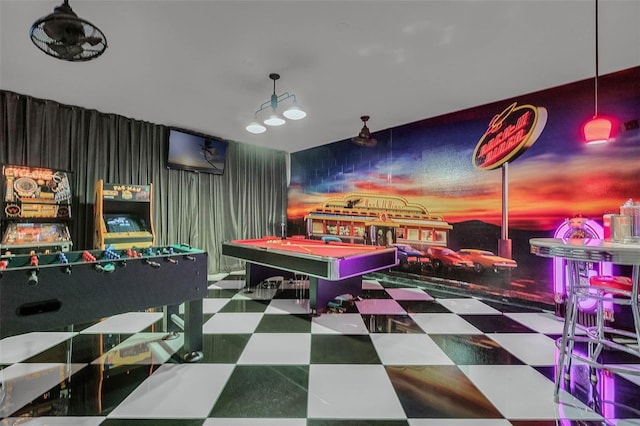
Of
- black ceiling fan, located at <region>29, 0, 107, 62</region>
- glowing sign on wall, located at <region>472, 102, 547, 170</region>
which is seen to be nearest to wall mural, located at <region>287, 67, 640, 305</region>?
glowing sign on wall, located at <region>472, 102, 547, 170</region>

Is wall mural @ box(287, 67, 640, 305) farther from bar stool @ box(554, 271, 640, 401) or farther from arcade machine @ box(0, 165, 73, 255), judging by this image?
arcade machine @ box(0, 165, 73, 255)

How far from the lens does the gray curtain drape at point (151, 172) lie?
11.5 feet

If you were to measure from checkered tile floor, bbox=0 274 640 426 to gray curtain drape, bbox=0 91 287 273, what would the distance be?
1.99 meters

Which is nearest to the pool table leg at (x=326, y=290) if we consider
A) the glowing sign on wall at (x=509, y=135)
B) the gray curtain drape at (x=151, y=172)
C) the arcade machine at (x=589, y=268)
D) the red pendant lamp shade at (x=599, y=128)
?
the arcade machine at (x=589, y=268)

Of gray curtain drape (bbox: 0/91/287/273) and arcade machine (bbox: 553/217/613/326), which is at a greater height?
gray curtain drape (bbox: 0/91/287/273)

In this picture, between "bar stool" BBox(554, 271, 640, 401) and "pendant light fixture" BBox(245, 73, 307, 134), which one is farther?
"pendant light fixture" BBox(245, 73, 307, 134)

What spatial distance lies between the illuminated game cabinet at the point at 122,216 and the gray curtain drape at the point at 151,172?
Answer: 43cm

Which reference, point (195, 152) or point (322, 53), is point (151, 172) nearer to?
point (195, 152)

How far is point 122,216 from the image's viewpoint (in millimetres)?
3836

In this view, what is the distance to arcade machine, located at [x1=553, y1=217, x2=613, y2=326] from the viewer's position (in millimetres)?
2836

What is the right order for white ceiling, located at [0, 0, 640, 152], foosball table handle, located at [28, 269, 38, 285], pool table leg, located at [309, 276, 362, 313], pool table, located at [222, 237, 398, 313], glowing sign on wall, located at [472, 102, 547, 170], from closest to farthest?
foosball table handle, located at [28, 269, 38, 285] < white ceiling, located at [0, 0, 640, 152] < pool table, located at [222, 237, 398, 313] < pool table leg, located at [309, 276, 362, 313] < glowing sign on wall, located at [472, 102, 547, 170]

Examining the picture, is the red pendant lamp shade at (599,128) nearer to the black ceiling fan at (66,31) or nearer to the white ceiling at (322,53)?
the white ceiling at (322,53)

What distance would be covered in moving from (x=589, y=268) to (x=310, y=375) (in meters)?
2.91

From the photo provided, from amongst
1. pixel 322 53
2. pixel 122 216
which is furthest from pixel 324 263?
pixel 122 216
